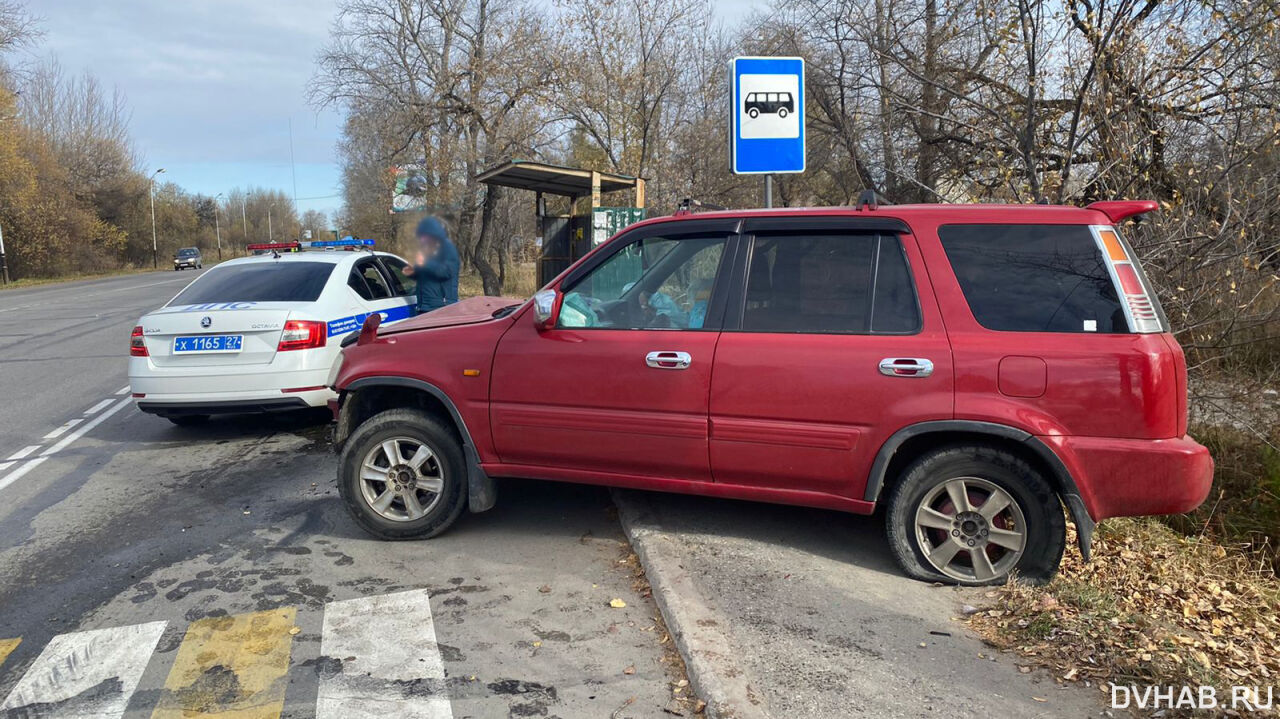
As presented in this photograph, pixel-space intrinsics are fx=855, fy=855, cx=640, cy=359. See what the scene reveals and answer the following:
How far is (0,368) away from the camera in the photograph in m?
11.9

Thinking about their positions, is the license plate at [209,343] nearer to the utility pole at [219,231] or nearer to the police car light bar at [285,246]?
the police car light bar at [285,246]

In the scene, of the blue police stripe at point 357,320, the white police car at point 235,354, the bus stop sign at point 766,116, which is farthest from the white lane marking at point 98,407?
the bus stop sign at point 766,116

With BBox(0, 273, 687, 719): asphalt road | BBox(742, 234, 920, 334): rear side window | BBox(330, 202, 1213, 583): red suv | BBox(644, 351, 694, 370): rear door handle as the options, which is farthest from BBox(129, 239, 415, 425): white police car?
BBox(742, 234, 920, 334): rear side window

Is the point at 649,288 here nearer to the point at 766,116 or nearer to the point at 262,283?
the point at 766,116

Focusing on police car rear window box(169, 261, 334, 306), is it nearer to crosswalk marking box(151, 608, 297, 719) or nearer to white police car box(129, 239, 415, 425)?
white police car box(129, 239, 415, 425)

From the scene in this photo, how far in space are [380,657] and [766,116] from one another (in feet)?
16.2

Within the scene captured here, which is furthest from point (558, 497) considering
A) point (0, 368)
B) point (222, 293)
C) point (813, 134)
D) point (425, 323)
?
point (813, 134)

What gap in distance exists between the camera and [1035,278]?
410 centimetres

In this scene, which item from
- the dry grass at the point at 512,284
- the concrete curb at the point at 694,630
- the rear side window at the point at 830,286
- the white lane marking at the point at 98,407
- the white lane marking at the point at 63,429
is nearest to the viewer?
the concrete curb at the point at 694,630

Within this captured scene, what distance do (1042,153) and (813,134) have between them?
1187cm

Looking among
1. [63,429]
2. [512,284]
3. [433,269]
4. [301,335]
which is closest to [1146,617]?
[301,335]

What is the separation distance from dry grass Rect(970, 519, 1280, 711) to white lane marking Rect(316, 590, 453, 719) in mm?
2438

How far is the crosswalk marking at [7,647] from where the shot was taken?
12.5 feet

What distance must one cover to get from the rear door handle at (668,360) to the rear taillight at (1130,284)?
2.04m
